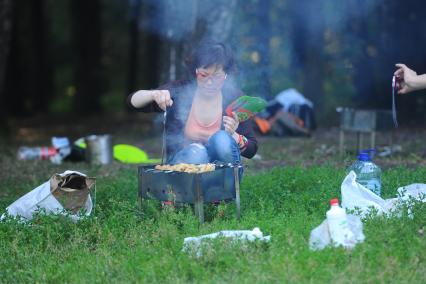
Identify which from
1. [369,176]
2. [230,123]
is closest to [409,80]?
[369,176]

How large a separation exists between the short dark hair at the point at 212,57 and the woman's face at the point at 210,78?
0.03 m

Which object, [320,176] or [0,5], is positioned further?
[0,5]

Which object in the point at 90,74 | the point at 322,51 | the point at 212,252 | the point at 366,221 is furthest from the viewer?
the point at 90,74

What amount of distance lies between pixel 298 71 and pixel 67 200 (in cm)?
979

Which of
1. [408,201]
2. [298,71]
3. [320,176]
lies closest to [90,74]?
[298,71]

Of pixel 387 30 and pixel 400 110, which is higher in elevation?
pixel 387 30

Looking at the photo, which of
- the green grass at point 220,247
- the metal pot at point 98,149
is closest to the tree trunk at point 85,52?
the metal pot at point 98,149

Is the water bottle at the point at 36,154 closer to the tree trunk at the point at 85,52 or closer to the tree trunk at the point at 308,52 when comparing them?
the tree trunk at the point at 308,52

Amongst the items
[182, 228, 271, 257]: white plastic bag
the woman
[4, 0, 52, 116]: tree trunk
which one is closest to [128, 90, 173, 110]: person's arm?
the woman

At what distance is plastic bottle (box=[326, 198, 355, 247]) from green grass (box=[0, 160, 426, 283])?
0.36ft

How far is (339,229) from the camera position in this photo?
4238 millimetres

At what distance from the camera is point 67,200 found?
550 cm

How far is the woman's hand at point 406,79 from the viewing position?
512cm

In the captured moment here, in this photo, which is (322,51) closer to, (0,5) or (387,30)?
(387,30)
